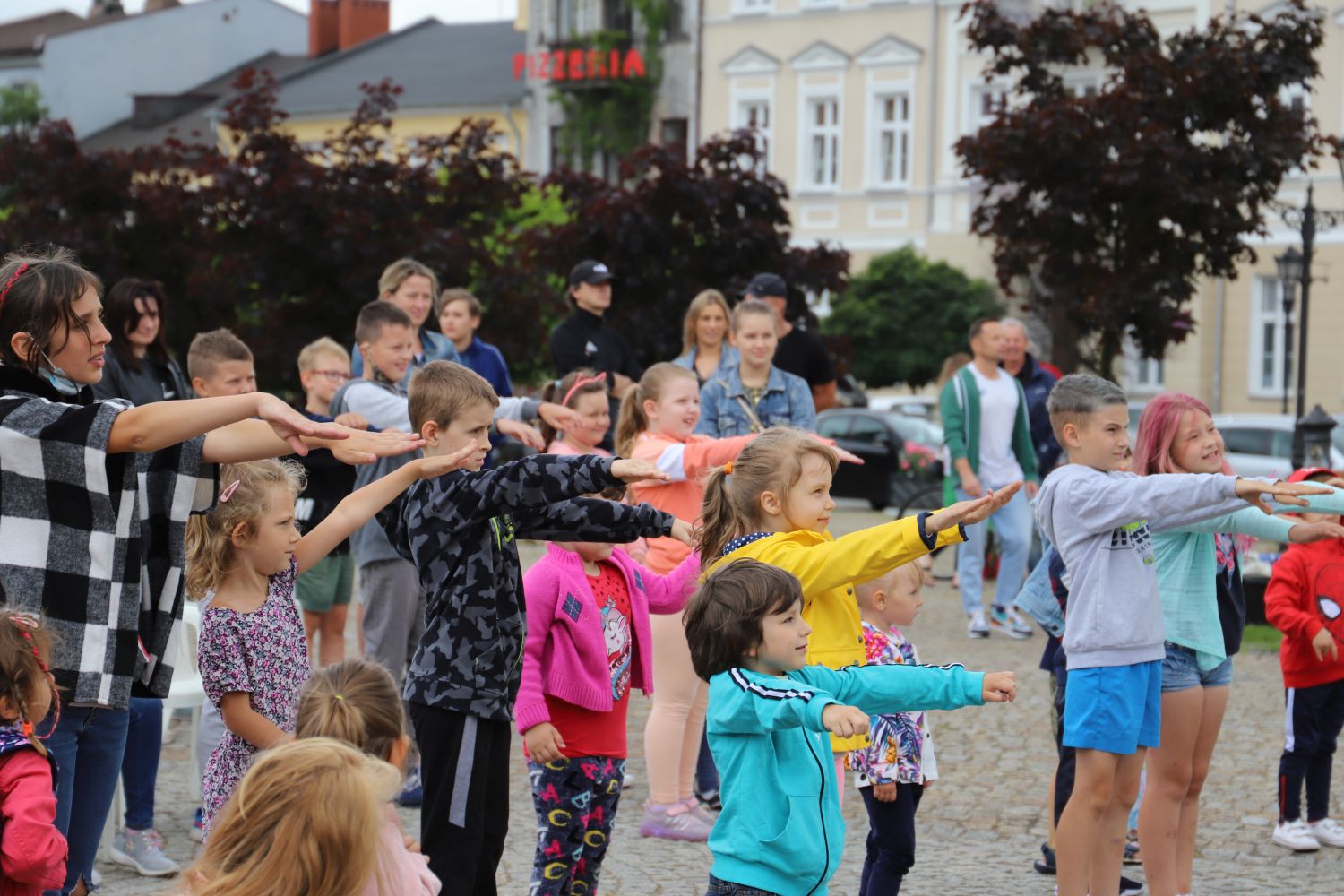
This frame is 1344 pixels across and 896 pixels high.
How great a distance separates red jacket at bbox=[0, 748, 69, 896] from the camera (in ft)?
11.5

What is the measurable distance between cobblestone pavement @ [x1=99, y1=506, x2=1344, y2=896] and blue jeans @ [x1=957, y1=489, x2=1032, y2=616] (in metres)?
2.06

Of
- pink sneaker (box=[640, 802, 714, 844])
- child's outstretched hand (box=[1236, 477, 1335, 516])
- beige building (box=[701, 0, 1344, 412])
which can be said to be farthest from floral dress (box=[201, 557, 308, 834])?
beige building (box=[701, 0, 1344, 412])

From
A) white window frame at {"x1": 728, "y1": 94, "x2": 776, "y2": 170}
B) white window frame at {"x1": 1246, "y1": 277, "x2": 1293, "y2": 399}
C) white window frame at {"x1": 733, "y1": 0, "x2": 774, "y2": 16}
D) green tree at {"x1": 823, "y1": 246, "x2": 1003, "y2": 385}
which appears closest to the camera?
white window frame at {"x1": 1246, "y1": 277, "x2": 1293, "y2": 399}

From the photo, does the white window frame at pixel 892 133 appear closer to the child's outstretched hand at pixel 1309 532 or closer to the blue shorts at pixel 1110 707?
the child's outstretched hand at pixel 1309 532

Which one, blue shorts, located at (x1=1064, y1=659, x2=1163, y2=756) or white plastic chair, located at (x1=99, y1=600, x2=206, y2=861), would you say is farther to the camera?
white plastic chair, located at (x1=99, y1=600, x2=206, y2=861)

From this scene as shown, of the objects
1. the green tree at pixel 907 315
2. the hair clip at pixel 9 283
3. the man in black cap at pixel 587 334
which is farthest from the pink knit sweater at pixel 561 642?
the green tree at pixel 907 315

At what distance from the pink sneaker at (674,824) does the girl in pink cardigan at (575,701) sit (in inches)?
49.7

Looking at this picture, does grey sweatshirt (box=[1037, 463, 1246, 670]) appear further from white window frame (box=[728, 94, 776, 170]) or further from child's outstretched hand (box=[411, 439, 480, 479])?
white window frame (box=[728, 94, 776, 170])

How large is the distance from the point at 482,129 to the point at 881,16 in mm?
24678

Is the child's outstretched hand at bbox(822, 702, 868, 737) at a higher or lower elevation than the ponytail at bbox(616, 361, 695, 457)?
lower

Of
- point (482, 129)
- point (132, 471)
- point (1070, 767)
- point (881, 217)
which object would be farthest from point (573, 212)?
point (881, 217)

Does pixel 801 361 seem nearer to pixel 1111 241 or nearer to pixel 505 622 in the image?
pixel 505 622

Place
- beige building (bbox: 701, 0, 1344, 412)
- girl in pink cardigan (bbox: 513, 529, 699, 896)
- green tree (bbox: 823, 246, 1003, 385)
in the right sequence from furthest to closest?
green tree (bbox: 823, 246, 1003, 385) → beige building (bbox: 701, 0, 1344, 412) → girl in pink cardigan (bbox: 513, 529, 699, 896)

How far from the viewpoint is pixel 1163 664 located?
543 cm
